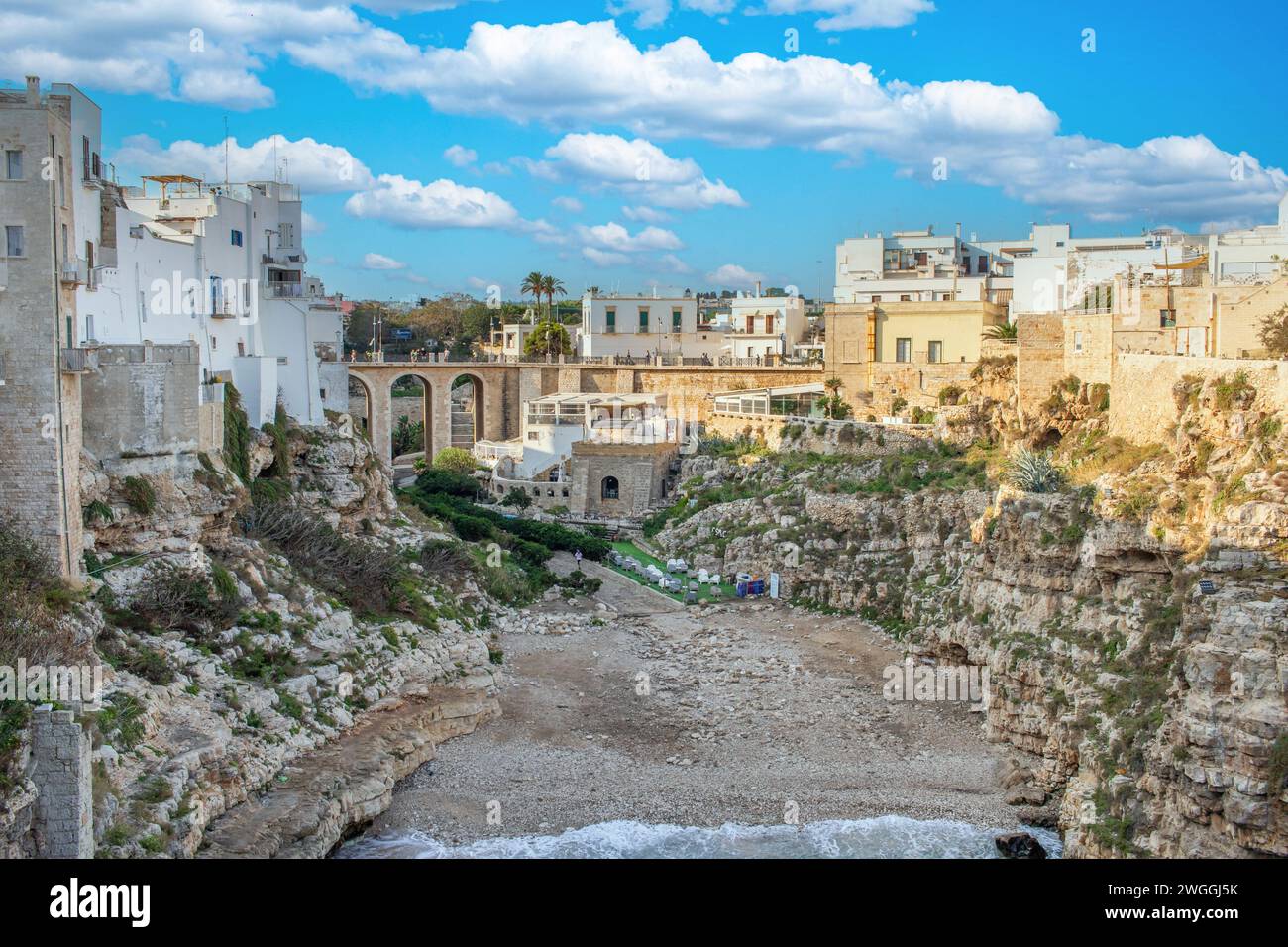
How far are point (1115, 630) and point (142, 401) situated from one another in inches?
688

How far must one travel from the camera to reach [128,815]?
54.4 ft

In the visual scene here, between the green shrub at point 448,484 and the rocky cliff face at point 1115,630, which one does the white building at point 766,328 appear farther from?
the rocky cliff face at point 1115,630

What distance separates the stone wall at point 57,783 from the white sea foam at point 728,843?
4691mm

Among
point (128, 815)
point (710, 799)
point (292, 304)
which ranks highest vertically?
point (292, 304)

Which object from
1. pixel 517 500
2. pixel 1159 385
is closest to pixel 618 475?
pixel 517 500

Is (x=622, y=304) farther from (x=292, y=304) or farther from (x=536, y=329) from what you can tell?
(x=292, y=304)

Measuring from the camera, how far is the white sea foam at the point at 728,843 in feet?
63.3

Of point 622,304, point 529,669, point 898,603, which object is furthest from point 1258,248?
point 622,304

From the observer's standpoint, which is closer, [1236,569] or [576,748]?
[1236,569]

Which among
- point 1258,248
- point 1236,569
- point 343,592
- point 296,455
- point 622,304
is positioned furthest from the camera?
point 622,304

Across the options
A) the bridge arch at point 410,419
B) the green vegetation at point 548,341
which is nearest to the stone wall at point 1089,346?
the green vegetation at point 548,341

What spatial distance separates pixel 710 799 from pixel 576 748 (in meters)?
3.50

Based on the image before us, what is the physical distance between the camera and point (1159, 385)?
1093 inches

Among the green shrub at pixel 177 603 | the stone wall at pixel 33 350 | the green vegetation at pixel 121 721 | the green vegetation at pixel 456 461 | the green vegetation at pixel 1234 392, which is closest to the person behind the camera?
the green vegetation at pixel 121 721
